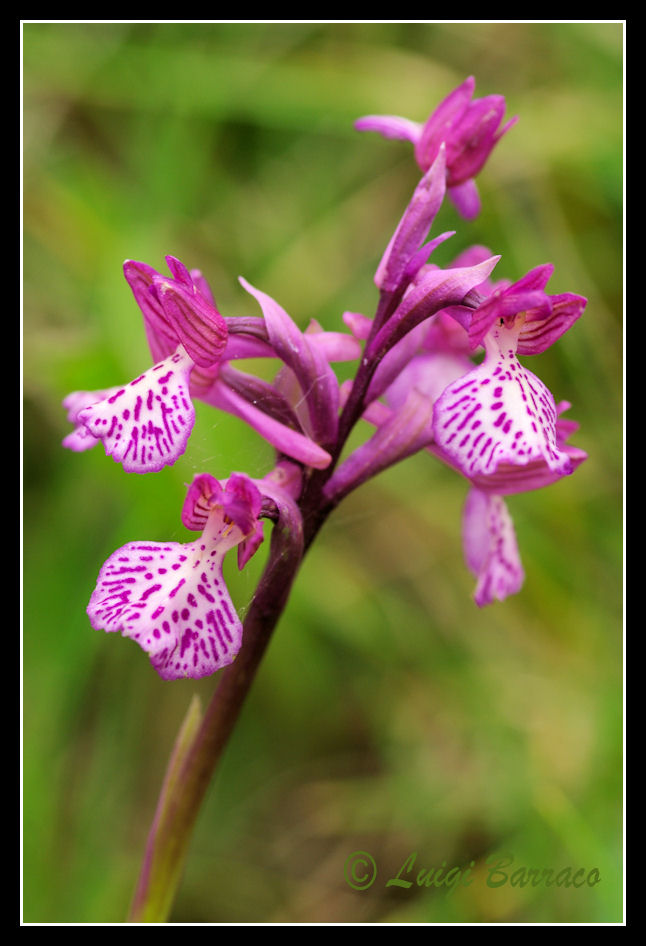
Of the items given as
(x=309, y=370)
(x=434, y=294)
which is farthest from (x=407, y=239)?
(x=309, y=370)

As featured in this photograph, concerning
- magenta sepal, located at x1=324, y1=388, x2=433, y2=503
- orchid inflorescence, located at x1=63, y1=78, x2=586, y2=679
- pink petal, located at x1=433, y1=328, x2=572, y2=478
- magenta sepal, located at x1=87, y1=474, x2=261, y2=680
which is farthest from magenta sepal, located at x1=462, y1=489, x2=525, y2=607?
magenta sepal, located at x1=87, y1=474, x2=261, y2=680

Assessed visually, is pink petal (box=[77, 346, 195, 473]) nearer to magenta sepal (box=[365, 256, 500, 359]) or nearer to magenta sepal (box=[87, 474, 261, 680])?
magenta sepal (box=[87, 474, 261, 680])

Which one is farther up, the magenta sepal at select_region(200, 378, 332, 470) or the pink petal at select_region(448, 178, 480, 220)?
the pink petal at select_region(448, 178, 480, 220)

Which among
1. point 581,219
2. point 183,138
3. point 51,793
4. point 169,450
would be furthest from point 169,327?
point 581,219

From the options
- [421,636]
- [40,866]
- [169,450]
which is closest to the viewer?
[169,450]

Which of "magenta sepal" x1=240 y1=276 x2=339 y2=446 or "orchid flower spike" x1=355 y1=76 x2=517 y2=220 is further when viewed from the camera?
"orchid flower spike" x1=355 y1=76 x2=517 y2=220

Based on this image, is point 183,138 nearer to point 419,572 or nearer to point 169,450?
point 419,572

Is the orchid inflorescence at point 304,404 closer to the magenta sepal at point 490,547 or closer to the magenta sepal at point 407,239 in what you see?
the magenta sepal at point 407,239
